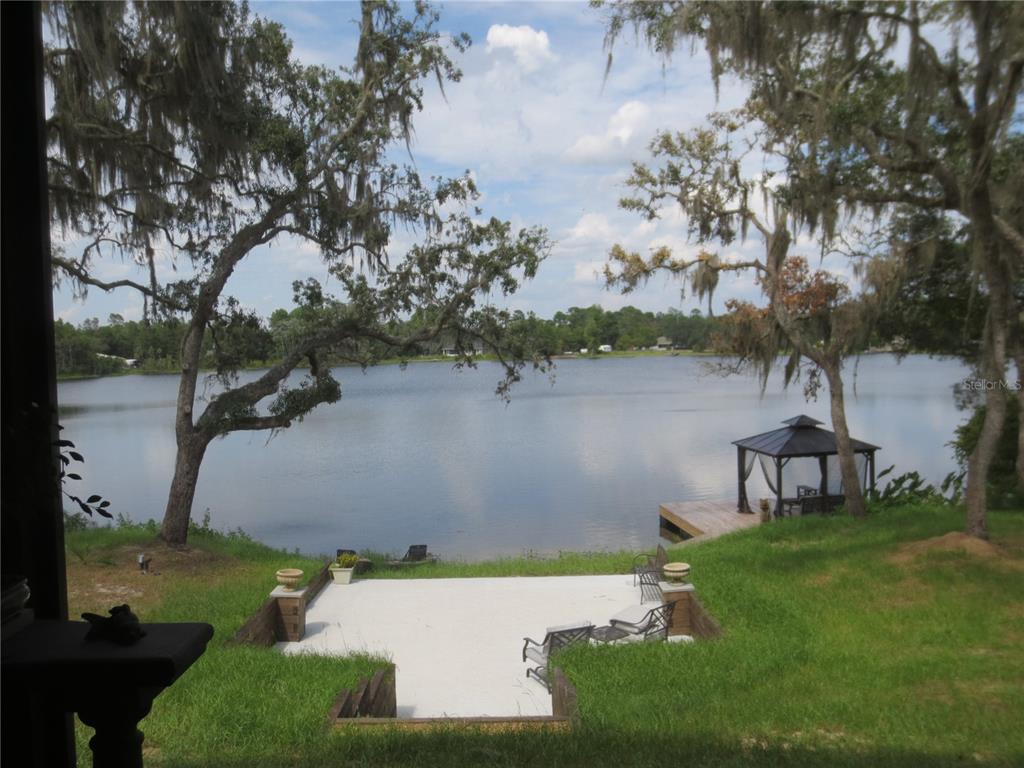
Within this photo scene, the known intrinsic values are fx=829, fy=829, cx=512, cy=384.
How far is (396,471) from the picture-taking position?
76.6ft

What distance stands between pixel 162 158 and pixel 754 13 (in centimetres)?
608

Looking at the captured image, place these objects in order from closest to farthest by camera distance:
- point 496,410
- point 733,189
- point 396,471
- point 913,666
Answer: point 913,666
point 733,189
point 396,471
point 496,410

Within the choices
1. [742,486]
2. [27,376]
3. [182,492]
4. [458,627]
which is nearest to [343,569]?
[458,627]

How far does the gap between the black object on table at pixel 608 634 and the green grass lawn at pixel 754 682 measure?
0.59m

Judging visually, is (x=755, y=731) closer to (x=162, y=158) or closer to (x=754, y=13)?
(x=754, y=13)

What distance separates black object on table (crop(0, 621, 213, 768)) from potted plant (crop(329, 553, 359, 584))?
300 inches

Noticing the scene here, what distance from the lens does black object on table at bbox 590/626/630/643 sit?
6.67m

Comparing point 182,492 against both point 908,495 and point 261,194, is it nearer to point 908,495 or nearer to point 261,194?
point 261,194

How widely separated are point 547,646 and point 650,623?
1.04m

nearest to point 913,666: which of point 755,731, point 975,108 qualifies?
point 755,731

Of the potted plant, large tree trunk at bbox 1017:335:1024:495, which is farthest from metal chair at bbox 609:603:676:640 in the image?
large tree trunk at bbox 1017:335:1024:495

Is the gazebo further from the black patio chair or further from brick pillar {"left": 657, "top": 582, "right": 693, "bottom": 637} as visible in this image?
brick pillar {"left": 657, "top": 582, "right": 693, "bottom": 637}

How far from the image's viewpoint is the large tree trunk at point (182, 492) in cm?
1050

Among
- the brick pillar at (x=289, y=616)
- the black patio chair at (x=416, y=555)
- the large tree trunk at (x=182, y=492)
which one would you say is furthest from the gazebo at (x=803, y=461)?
the brick pillar at (x=289, y=616)
